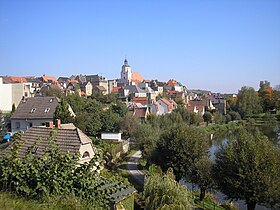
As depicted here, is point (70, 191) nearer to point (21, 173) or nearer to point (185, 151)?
point (21, 173)

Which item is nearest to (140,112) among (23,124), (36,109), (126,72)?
(36,109)

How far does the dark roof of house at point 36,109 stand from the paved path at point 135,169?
11985 millimetres

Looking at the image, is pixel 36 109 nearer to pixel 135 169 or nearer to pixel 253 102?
pixel 135 169

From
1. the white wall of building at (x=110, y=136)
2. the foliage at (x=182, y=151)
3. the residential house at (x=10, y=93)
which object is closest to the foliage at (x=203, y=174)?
the foliage at (x=182, y=151)

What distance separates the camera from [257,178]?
1733 centimetres

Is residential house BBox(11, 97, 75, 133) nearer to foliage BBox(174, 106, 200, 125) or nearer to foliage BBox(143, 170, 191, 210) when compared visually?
foliage BBox(174, 106, 200, 125)

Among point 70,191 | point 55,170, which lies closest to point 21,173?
point 55,170

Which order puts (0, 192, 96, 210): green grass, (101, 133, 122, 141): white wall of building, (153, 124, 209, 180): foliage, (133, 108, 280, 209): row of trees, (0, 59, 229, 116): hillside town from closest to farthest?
(0, 192, 96, 210): green grass → (133, 108, 280, 209): row of trees → (153, 124, 209, 180): foliage → (101, 133, 122, 141): white wall of building → (0, 59, 229, 116): hillside town

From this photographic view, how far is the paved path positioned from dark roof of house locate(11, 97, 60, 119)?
1199 cm

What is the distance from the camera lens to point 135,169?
30.8 metres

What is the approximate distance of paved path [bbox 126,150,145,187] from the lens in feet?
87.1

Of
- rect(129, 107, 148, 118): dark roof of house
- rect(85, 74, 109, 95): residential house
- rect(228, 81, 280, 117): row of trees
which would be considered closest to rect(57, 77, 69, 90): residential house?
rect(85, 74, 109, 95): residential house

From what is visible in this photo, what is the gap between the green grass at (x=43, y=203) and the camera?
576cm

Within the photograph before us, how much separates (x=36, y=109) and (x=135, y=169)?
Answer: 56.9 feet
